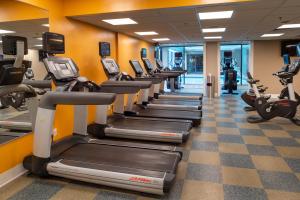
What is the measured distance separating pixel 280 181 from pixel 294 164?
0.63 metres

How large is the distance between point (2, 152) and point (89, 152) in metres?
0.98

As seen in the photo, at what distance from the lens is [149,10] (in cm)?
394

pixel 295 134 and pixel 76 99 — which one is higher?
pixel 76 99

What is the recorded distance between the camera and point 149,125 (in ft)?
15.3

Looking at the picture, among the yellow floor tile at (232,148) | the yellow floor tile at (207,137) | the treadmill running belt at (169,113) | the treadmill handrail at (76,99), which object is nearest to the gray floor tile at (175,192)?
the treadmill handrail at (76,99)

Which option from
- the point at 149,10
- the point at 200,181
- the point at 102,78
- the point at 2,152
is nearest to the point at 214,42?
the point at 102,78

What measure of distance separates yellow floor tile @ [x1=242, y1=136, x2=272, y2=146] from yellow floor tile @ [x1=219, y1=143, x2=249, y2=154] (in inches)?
11.6

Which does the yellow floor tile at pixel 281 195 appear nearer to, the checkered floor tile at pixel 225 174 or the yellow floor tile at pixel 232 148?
the checkered floor tile at pixel 225 174

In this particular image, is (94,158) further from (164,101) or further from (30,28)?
(164,101)

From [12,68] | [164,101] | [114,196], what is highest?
[12,68]

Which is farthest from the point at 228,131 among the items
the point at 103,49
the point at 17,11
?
the point at 17,11

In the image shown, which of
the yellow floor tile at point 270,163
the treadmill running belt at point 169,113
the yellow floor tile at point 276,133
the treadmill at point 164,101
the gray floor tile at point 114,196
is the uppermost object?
the treadmill at point 164,101

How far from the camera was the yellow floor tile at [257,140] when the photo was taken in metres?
4.20

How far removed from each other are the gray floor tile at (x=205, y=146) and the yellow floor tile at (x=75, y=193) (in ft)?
6.22
